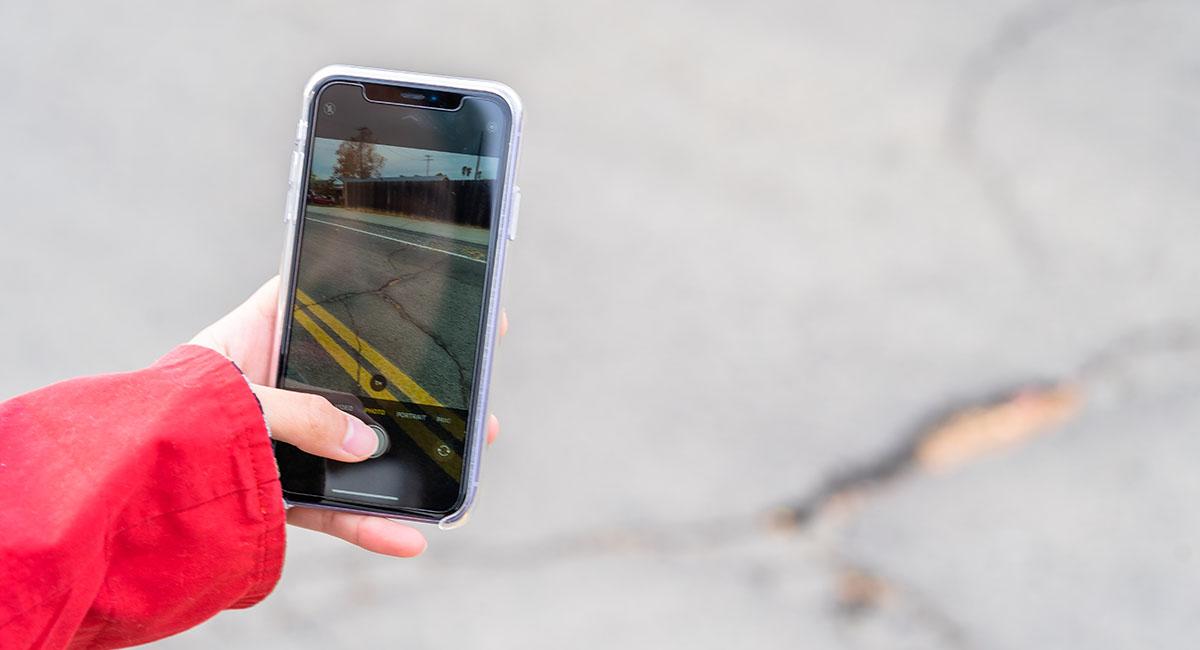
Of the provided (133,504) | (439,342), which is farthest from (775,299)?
(133,504)

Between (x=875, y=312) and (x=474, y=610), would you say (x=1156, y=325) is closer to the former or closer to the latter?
(x=875, y=312)

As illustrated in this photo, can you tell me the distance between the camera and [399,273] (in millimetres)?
946

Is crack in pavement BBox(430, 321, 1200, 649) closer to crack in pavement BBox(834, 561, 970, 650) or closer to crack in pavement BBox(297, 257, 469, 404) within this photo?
crack in pavement BBox(834, 561, 970, 650)

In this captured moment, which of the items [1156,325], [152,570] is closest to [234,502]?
[152,570]

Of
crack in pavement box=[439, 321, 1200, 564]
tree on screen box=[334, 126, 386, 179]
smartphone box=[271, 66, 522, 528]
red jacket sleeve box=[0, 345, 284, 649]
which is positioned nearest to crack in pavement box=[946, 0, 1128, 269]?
crack in pavement box=[439, 321, 1200, 564]

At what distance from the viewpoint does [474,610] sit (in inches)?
53.4

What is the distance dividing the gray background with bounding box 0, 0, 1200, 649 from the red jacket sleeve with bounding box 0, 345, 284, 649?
23.7 inches

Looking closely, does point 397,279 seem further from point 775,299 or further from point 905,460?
point 905,460

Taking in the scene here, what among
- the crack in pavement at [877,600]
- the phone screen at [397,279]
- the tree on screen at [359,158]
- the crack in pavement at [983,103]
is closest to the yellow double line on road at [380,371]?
the phone screen at [397,279]

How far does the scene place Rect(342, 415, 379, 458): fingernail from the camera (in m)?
0.90

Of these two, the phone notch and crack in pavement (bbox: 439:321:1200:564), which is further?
crack in pavement (bbox: 439:321:1200:564)

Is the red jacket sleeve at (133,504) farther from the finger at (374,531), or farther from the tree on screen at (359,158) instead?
the tree on screen at (359,158)

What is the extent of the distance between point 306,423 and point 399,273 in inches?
7.5

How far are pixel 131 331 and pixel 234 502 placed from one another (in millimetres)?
770
